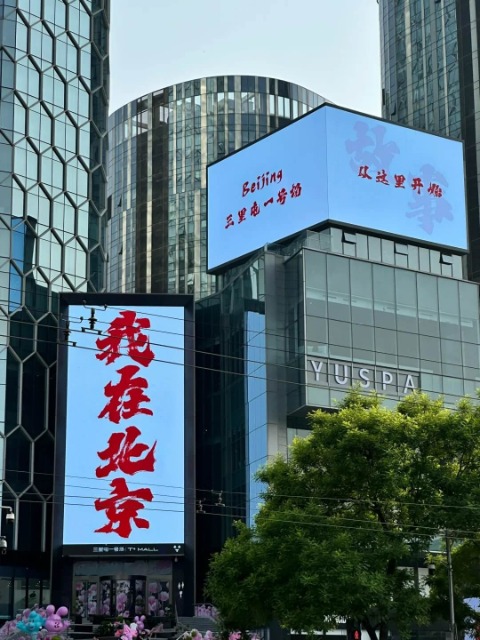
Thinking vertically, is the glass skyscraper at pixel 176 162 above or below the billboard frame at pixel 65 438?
above

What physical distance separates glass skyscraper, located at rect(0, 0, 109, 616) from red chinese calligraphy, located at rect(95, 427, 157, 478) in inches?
123

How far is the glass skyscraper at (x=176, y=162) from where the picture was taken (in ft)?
600

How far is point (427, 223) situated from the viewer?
Answer: 10019 cm

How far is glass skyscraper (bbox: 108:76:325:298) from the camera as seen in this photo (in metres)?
183

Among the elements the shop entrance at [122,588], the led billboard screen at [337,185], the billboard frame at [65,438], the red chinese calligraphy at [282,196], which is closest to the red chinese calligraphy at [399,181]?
the led billboard screen at [337,185]

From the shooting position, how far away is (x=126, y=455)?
302ft

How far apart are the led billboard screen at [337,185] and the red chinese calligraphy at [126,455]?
19.1 m

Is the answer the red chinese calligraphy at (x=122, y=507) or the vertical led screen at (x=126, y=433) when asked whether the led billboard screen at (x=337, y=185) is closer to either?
the vertical led screen at (x=126, y=433)

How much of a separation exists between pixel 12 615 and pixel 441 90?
309ft

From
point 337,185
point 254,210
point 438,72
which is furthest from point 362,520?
point 438,72

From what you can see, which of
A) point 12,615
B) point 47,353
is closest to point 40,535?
point 12,615

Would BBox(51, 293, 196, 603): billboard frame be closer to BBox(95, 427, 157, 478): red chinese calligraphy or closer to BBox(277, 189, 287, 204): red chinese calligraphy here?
BBox(95, 427, 157, 478): red chinese calligraphy

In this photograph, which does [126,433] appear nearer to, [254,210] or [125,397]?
[125,397]

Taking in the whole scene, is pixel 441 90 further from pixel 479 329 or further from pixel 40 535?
pixel 40 535
